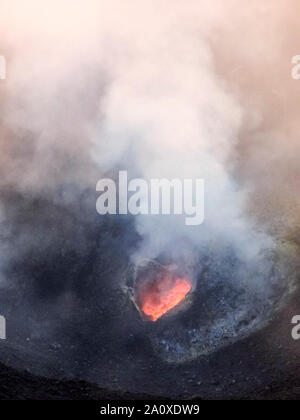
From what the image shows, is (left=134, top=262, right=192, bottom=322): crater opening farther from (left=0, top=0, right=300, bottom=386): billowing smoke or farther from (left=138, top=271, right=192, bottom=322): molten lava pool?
(left=0, top=0, right=300, bottom=386): billowing smoke

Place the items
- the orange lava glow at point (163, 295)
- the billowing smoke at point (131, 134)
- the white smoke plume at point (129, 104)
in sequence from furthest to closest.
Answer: the white smoke plume at point (129, 104) → the billowing smoke at point (131, 134) → the orange lava glow at point (163, 295)

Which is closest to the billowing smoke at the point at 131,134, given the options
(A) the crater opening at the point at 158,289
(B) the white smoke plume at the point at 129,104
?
(B) the white smoke plume at the point at 129,104

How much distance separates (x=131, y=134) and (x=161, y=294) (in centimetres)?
265

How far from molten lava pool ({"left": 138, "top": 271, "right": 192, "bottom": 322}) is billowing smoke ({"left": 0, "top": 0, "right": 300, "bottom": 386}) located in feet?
0.83

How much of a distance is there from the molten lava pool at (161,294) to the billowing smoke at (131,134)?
0.83 ft

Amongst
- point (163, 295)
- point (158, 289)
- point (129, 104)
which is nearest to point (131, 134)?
point (129, 104)

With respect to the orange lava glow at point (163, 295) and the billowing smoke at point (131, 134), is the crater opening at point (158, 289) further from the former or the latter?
the billowing smoke at point (131, 134)

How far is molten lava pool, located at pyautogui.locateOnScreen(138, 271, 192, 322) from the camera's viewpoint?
6184 mm

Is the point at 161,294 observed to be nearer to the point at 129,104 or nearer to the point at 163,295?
the point at 163,295

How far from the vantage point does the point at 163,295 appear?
6.28 m

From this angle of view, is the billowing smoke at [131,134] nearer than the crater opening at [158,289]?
No

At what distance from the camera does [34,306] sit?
20.2ft

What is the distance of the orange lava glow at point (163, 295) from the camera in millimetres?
6180
